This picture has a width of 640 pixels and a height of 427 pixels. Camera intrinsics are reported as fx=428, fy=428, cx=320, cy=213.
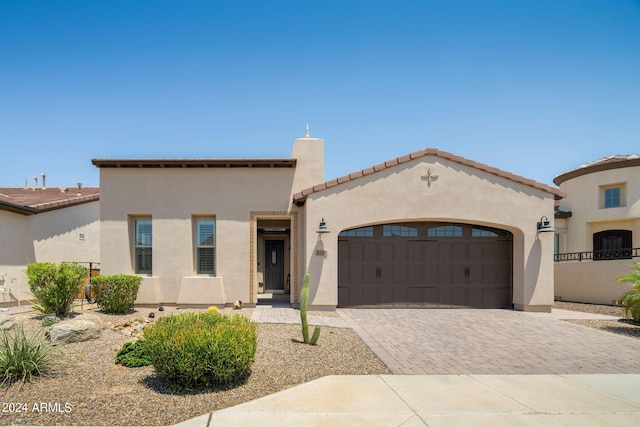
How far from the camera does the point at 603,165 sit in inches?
788

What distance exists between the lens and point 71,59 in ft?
39.5

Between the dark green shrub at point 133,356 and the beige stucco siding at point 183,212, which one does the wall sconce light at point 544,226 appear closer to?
the beige stucco siding at point 183,212

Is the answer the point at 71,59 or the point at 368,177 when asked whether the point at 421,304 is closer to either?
the point at 368,177

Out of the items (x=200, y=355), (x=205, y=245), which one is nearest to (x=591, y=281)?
(x=205, y=245)

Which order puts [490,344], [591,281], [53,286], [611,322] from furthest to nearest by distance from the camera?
[591,281] → [611,322] → [53,286] → [490,344]

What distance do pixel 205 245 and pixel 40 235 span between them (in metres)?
→ 6.48

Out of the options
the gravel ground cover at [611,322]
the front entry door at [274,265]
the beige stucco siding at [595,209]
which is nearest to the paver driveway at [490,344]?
the gravel ground cover at [611,322]

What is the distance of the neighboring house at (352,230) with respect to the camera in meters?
13.4

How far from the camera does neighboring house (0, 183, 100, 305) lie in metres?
13.7

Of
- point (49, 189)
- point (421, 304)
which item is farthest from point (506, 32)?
point (49, 189)

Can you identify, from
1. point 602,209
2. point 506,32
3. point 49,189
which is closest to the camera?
point 506,32

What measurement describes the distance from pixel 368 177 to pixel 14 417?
10371mm

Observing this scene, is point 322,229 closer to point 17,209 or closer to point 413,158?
point 413,158

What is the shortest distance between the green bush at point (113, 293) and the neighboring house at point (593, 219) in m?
16.7
